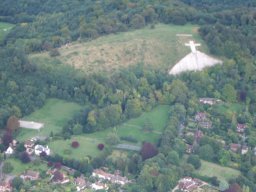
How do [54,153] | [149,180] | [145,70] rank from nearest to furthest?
[149,180], [54,153], [145,70]

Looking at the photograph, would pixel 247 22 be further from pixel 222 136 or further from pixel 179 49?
pixel 222 136

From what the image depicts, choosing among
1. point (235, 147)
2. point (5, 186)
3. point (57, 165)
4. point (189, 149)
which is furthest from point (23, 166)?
point (235, 147)

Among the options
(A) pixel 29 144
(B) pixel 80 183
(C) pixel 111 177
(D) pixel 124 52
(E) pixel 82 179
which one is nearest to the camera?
(B) pixel 80 183

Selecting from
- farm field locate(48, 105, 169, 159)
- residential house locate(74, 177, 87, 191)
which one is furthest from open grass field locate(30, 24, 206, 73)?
residential house locate(74, 177, 87, 191)

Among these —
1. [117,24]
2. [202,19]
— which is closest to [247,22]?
[202,19]

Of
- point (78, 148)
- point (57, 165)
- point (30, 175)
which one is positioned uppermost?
point (78, 148)

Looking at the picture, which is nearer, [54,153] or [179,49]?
[54,153]

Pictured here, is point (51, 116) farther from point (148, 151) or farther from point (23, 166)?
point (148, 151)
